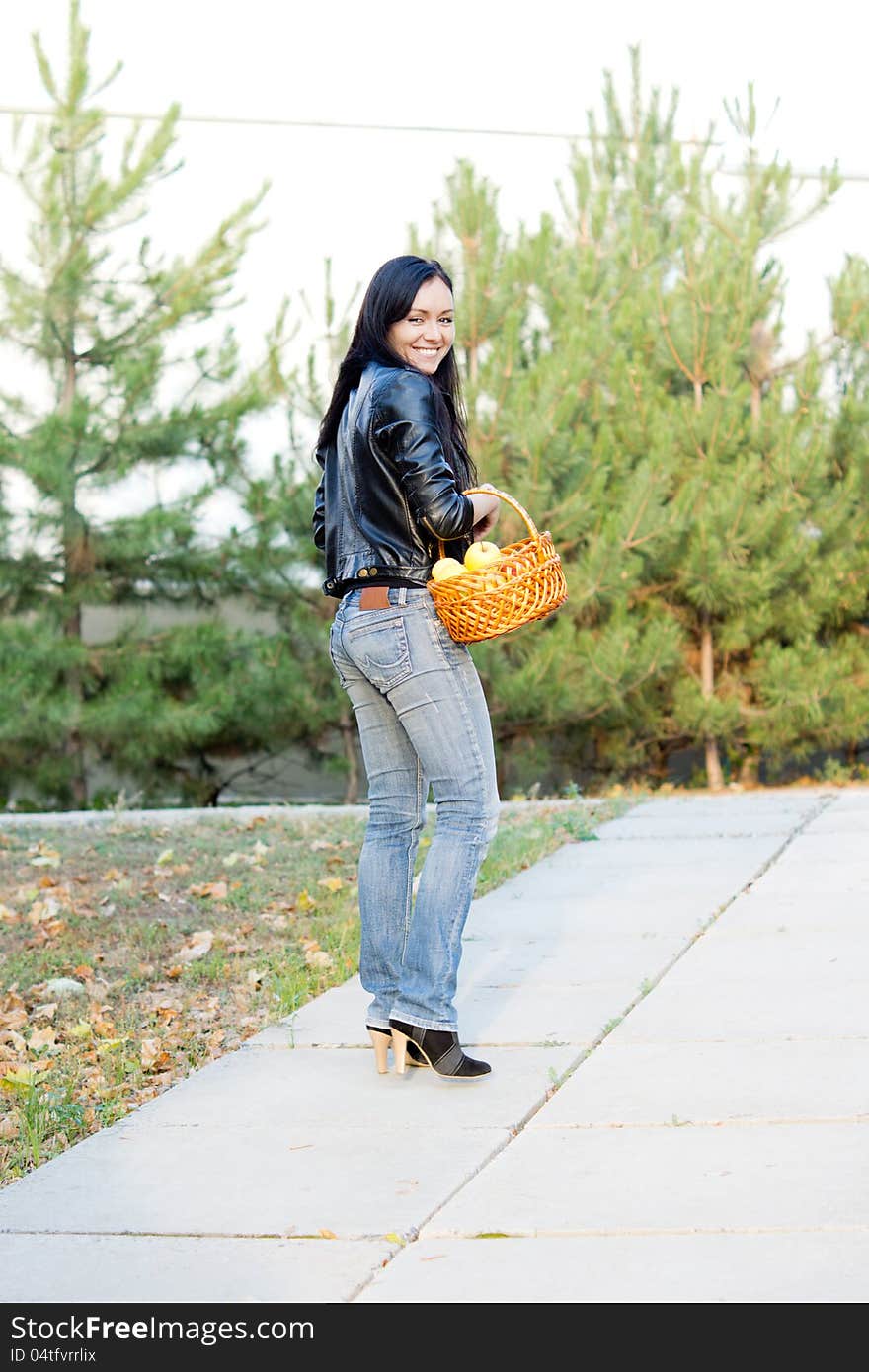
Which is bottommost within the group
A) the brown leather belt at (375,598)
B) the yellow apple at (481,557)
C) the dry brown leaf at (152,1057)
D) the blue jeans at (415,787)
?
the dry brown leaf at (152,1057)

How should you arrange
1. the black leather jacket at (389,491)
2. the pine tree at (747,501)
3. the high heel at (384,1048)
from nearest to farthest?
1. the black leather jacket at (389,491)
2. the high heel at (384,1048)
3. the pine tree at (747,501)

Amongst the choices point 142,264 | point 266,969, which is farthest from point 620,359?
point 266,969

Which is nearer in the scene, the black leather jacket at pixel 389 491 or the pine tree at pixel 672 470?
the black leather jacket at pixel 389 491

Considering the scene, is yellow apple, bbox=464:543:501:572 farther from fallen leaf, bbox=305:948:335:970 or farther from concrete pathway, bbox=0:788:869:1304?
fallen leaf, bbox=305:948:335:970

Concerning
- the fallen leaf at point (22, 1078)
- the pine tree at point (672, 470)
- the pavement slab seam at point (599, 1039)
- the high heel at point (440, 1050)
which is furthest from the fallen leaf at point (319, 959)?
the pine tree at point (672, 470)

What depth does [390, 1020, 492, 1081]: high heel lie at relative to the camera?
11.7 ft

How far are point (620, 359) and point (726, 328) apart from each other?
0.83 m

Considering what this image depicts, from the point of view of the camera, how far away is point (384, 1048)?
368 centimetres

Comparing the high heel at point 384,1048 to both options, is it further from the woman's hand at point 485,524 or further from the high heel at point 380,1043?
the woman's hand at point 485,524

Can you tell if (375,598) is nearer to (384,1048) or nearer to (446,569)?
(446,569)

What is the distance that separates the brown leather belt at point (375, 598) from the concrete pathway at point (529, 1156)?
42.5 inches

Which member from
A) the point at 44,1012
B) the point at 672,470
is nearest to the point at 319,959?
the point at 44,1012

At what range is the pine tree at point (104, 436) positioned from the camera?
11.5 m

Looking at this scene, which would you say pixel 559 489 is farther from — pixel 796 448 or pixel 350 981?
pixel 350 981
